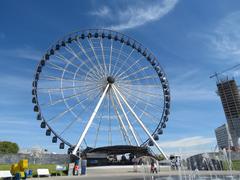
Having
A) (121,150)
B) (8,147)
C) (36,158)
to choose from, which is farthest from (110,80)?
(8,147)

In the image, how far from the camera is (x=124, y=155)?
49594mm

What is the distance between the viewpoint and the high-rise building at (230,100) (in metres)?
161

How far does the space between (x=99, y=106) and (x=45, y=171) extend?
17967mm

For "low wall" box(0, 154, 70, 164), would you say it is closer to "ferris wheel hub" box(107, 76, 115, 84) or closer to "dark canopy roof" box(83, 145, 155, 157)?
"dark canopy roof" box(83, 145, 155, 157)

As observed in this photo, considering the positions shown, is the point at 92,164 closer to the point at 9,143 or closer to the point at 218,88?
the point at 9,143

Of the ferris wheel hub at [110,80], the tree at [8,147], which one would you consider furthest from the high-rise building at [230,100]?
the ferris wheel hub at [110,80]

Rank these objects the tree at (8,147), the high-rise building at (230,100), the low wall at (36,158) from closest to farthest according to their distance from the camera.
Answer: the low wall at (36,158) → the tree at (8,147) → the high-rise building at (230,100)

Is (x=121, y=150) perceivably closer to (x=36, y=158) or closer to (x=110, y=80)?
(x=110, y=80)

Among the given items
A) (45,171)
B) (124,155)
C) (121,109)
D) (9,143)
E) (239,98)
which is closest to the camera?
(45,171)

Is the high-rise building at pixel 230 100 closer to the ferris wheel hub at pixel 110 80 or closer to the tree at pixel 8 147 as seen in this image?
the tree at pixel 8 147

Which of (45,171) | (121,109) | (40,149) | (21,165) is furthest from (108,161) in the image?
(40,149)

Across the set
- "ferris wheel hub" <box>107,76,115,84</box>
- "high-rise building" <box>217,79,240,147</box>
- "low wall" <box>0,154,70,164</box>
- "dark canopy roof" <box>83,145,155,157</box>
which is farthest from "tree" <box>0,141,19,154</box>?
"high-rise building" <box>217,79,240,147</box>

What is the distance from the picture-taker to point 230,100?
170m

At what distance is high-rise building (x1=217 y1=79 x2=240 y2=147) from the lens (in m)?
161
